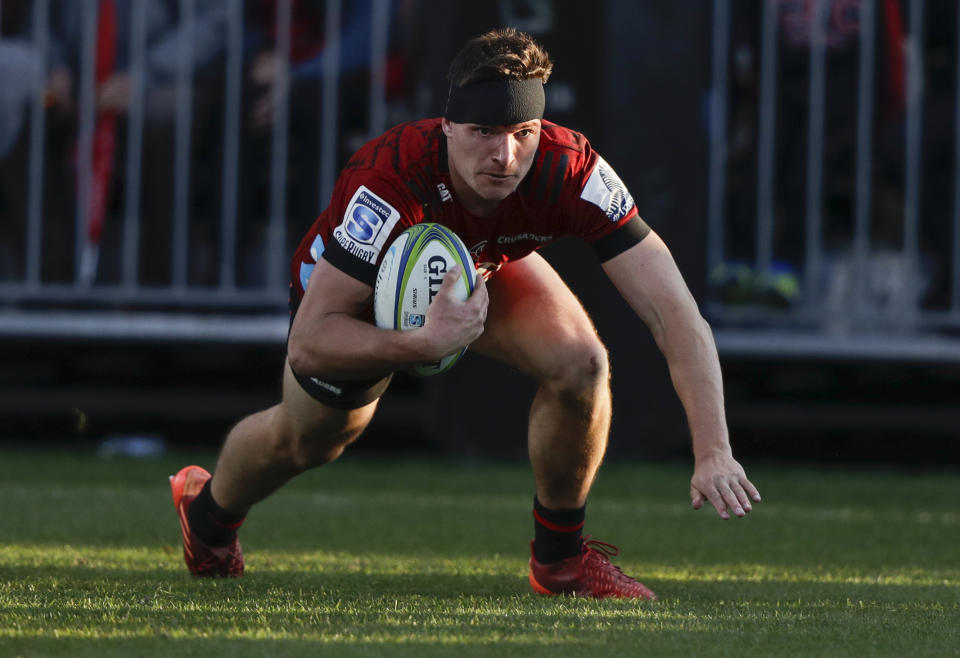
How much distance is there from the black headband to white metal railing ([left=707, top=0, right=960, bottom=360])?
4597 mm

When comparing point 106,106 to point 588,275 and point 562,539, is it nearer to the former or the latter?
point 588,275

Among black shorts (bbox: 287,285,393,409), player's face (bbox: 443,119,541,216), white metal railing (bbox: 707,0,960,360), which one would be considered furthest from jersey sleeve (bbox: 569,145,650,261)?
white metal railing (bbox: 707,0,960,360)

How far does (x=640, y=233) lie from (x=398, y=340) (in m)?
0.73

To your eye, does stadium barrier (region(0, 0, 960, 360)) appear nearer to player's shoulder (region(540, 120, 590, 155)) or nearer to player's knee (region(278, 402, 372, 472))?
player's knee (region(278, 402, 372, 472))

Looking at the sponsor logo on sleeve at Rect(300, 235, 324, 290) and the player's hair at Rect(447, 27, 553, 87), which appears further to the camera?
the sponsor logo on sleeve at Rect(300, 235, 324, 290)

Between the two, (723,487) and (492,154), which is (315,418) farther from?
(723,487)

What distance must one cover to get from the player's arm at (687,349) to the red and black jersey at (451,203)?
0.06m

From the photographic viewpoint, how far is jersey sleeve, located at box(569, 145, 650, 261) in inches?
154

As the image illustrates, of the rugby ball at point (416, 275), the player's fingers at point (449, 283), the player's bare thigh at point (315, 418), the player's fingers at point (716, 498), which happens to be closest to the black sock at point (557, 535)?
the player's bare thigh at point (315, 418)

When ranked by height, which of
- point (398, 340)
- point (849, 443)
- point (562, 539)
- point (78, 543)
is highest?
point (398, 340)

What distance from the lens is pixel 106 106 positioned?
8.54 m

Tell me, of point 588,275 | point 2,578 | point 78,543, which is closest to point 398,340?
point 2,578

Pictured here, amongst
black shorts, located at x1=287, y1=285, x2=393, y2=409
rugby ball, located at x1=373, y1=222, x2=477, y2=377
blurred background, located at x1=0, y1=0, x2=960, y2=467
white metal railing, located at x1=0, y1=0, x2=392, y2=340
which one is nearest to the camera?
rugby ball, located at x1=373, y1=222, x2=477, y2=377

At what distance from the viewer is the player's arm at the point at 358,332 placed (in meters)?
3.61
